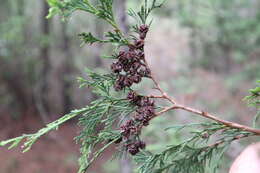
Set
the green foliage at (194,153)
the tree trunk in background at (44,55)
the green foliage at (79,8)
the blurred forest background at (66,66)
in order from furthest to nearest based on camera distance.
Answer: the tree trunk in background at (44,55) < the blurred forest background at (66,66) < the green foliage at (194,153) < the green foliage at (79,8)

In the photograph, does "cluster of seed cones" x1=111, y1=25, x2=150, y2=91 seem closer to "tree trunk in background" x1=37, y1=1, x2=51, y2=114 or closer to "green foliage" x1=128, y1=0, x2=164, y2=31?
"green foliage" x1=128, y1=0, x2=164, y2=31

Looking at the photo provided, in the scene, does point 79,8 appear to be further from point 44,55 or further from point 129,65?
point 44,55

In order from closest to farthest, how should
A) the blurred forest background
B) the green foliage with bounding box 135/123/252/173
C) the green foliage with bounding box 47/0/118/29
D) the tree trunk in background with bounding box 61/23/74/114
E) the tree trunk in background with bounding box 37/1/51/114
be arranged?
the green foliage with bounding box 47/0/118/29 → the green foliage with bounding box 135/123/252/173 → the blurred forest background → the tree trunk in background with bounding box 37/1/51/114 → the tree trunk in background with bounding box 61/23/74/114

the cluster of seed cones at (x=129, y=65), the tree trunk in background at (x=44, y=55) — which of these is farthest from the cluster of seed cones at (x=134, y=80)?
the tree trunk in background at (x=44, y=55)

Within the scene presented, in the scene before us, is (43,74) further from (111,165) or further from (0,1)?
(111,165)

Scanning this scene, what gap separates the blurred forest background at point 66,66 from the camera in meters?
10.5

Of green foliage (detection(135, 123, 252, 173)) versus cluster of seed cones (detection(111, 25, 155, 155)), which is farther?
green foliage (detection(135, 123, 252, 173))

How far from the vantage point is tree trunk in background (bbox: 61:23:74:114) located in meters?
12.7

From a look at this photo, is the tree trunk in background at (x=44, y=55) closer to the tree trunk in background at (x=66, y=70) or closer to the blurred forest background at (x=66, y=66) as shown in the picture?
the blurred forest background at (x=66, y=66)

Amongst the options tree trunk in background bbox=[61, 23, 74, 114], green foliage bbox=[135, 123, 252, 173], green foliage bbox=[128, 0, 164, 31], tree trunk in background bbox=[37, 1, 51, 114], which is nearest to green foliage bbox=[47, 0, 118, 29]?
green foliage bbox=[128, 0, 164, 31]

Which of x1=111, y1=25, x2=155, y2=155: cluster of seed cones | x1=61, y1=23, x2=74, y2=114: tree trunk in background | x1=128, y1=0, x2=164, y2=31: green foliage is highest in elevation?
x1=128, y1=0, x2=164, y2=31: green foliage

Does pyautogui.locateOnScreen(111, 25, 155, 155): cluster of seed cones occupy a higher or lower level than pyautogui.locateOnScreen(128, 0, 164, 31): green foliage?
lower

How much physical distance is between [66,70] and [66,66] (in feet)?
0.59

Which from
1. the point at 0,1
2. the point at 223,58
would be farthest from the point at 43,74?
the point at 223,58
